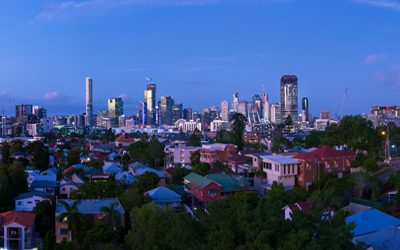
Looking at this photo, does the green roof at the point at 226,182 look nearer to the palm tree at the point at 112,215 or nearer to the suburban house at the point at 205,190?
the suburban house at the point at 205,190

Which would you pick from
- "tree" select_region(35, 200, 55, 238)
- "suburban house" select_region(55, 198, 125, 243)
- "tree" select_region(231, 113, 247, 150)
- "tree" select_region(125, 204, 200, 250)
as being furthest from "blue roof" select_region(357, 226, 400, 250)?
"tree" select_region(231, 113, 247, 150)

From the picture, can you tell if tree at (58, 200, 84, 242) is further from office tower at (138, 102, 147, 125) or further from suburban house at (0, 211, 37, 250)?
office tower at (138, 102, 147, 125)

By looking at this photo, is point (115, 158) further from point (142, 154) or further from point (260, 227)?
point (260, 227)

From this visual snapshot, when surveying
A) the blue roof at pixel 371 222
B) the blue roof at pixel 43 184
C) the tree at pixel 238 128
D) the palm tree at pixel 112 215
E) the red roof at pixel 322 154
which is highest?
Result: the tree at pixel 238 128

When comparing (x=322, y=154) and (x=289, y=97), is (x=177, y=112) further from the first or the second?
(x=322, y=154)

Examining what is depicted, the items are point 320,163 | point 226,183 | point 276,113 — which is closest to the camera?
point 226,183

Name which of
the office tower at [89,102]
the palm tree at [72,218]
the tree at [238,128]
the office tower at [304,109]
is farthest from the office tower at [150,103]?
the palm tree at [72,218]

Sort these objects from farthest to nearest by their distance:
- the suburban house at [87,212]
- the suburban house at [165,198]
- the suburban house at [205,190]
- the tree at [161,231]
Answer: the suburban house at [205,190] → the suburban house at [165,198] → the suburban house at [87,212] → the tree at [161,231]

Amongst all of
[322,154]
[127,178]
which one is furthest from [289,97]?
[127,178]
